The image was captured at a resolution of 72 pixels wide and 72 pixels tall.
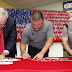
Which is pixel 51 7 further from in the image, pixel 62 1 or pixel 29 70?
pixel 29 70

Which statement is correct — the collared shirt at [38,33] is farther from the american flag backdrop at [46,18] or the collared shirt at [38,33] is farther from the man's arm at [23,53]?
the american flag backdrop at [46,18]

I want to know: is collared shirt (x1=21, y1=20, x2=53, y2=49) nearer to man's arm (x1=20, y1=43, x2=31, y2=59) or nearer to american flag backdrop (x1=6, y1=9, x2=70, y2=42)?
man's arm (x1=20, y1=43, x2=31, y2=59)

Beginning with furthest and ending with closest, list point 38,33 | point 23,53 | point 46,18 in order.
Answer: point 46,18 < point 38,33 < point 23,53

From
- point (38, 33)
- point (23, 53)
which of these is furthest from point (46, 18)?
point (23, 53)

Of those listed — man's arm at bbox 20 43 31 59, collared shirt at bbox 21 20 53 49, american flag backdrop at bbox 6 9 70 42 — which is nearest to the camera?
man's arm at bbox 20 43 31 59

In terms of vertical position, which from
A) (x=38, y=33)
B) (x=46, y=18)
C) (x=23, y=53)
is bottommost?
(x=23, y=53)

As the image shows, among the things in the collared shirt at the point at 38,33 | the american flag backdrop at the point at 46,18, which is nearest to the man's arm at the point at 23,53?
the collared shirt at the point at 38,33

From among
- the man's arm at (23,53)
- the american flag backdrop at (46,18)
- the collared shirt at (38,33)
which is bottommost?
the man's arm at (23,53)

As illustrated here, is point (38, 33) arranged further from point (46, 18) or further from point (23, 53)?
point (46, 18)

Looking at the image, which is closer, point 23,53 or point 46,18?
point 23,53

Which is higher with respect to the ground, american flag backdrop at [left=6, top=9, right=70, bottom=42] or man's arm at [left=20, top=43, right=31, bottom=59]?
american flag backdrop at [left=6, top=9, right=70, bottom=42]

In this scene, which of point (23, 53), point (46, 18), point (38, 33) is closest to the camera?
point (23, 53)

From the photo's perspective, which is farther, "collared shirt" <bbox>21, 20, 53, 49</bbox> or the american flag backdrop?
the american flag backdrop

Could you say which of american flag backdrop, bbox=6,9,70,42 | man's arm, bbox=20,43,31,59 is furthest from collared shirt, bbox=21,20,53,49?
american flag backdrop, bbox=6,9,70,42
